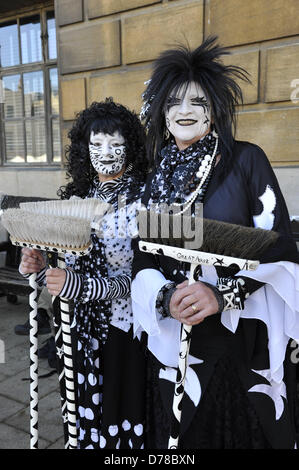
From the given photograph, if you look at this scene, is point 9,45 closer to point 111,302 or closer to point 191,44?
point 191,44

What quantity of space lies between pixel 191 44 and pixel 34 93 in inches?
127

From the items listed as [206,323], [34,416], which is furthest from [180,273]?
[34,416]

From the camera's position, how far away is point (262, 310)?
57.2 inches

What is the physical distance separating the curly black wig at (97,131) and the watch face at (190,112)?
0.34 m

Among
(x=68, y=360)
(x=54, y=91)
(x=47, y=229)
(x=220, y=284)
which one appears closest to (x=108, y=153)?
(x=47, y=229)

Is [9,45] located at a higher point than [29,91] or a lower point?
higher

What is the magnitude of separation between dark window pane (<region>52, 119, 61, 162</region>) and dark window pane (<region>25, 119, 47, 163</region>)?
192 millimetres

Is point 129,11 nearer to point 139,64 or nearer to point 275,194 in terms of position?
point 139,64

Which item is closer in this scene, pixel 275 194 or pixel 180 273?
pixel 275 194

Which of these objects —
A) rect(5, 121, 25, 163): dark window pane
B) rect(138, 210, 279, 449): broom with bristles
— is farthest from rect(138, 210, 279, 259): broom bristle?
rect(5, 121, 25, 163): dark window pane

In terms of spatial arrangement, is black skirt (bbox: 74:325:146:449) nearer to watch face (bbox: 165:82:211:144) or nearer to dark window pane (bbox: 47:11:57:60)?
Result: watch face (bbox: 165:82:211:144)

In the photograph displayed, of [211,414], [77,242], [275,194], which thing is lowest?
[211,414]

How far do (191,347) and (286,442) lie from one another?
1.73 feet
